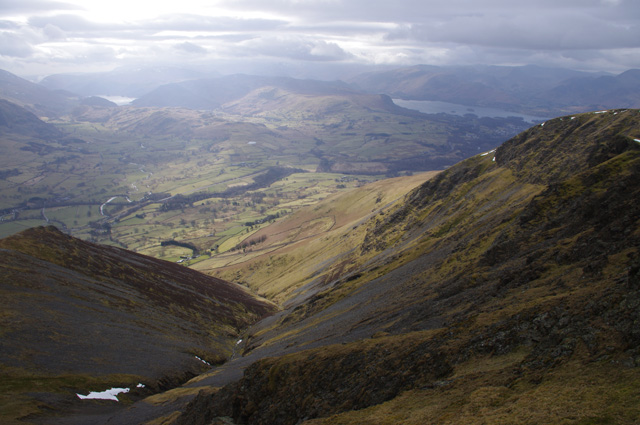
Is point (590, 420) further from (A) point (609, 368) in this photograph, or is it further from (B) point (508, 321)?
(B) point (508, 321)

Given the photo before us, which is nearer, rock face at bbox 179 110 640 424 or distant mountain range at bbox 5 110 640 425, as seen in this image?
rock face at bbox 179 110 640 424

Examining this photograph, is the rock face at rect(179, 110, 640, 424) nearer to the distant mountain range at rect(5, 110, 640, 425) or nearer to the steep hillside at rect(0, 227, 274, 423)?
the distant mountain range at rect(5, 110, 640, 425)

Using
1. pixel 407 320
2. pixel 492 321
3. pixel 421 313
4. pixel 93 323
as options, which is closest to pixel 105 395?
pixel 93 323

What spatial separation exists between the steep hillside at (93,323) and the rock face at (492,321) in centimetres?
2024

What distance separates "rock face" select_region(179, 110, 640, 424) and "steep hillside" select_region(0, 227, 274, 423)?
20237mm

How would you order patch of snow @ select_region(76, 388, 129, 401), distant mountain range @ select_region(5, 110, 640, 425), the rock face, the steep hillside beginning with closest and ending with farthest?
the rock face < distant mountain range @ select_region(5, 110, 640, 425) < patch of snow @ select_region(76, 388, 129, 401) < the steep hillside

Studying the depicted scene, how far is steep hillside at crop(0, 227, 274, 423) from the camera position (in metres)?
62.3

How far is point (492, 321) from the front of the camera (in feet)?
125

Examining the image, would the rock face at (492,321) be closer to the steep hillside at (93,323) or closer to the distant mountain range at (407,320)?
the distant mountain range at (407,320)

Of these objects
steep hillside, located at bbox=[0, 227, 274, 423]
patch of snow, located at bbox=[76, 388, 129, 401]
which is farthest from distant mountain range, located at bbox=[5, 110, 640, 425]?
patch of snow, located at bbox=[76, 388, 129, 401]

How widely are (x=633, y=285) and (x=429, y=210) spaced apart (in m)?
94.5

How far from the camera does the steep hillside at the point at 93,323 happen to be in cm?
6228

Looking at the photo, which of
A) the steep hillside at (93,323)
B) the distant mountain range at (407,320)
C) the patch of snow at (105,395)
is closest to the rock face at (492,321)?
the distant mountain range at (407,320)

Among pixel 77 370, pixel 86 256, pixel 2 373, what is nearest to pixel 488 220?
pixel 77 370
